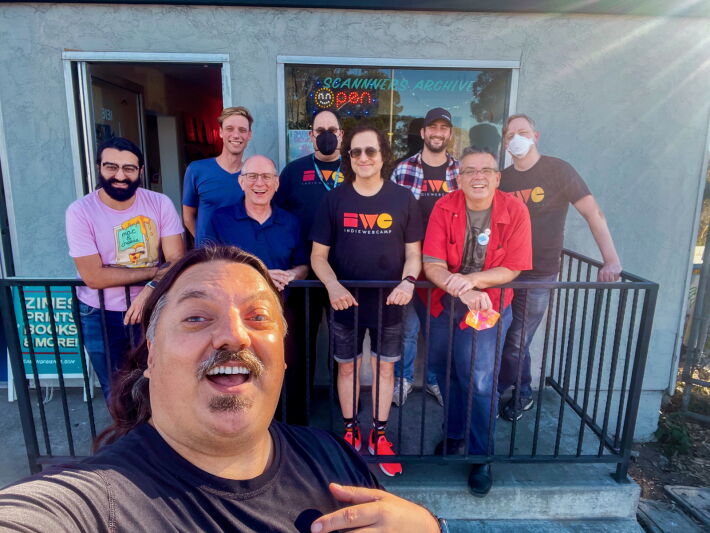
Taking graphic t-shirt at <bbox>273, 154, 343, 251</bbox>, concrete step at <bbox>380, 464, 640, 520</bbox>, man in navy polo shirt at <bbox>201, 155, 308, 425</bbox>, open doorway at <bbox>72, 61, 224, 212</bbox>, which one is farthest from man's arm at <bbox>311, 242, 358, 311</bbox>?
open doorway at <bbox>72, 61, 224, 212</bbox>

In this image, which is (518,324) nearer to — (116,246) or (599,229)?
(599,229)

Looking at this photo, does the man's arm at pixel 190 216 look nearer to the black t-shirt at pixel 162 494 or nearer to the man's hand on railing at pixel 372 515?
the black t-shirt at pixel 162 494

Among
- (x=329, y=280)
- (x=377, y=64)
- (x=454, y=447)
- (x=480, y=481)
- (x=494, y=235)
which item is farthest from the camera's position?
(x=377, y=64)

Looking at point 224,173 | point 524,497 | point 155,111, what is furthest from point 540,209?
point 155,111

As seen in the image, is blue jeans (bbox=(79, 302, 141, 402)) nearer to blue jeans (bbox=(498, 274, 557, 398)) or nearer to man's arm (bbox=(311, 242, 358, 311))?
man's arm (bbox=(311, 242, 358, 311))

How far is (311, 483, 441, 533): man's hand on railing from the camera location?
115 cm

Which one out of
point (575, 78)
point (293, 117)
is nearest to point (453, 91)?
point (575, 78)

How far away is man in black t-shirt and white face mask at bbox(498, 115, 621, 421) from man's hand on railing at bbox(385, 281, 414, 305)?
1.03 meters

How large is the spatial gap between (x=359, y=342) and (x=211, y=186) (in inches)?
59.0

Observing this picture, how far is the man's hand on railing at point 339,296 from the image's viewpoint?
2.58 m

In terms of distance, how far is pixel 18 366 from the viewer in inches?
107

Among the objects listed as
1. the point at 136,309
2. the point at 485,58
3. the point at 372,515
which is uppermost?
the point at 485,58

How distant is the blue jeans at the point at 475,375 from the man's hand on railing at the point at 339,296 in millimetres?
693

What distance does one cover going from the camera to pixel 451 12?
3.79 meters
